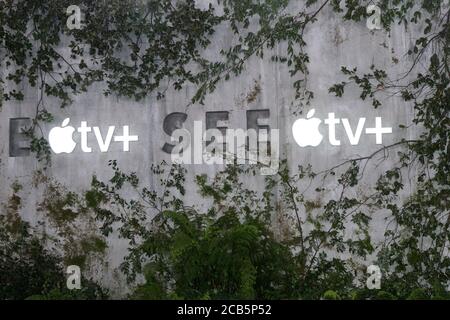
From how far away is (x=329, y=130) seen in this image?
21.6 ft

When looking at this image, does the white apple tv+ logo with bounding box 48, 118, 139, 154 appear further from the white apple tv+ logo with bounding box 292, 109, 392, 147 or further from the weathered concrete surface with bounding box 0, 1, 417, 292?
the white apple tv+ logo with bounding box 292, 109, 392, 147

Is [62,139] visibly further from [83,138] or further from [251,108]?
[251,108]

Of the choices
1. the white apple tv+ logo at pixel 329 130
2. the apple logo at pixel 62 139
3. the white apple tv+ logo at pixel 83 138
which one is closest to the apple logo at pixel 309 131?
the white apple tv+ logo at pixel 329 130

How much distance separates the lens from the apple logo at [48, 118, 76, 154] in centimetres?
695

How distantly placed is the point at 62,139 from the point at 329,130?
8.35 feet

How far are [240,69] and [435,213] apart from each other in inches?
86.6

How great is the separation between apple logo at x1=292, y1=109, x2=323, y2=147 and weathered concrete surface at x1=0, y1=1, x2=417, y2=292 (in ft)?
0.18

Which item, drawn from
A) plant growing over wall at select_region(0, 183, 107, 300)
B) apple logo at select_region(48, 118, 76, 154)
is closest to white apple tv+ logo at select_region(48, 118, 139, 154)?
apple logo at select_region(48, 118, 76, 154)

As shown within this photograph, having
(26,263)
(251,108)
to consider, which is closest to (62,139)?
(26,263)
